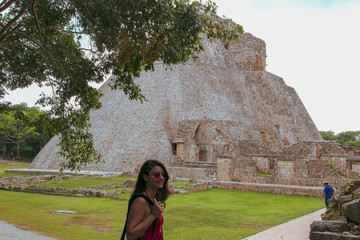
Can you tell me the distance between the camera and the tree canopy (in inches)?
257

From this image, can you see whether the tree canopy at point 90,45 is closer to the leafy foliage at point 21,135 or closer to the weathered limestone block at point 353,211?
the weathered limestone block at point 353,211

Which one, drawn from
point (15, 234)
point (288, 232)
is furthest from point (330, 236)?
point (15, 234)

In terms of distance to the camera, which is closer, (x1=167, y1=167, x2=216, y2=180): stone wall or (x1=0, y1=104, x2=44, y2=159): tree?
(x1=167, y1=167, x2=216, y2=180): stone wall

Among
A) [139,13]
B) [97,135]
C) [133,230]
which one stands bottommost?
[133,230]

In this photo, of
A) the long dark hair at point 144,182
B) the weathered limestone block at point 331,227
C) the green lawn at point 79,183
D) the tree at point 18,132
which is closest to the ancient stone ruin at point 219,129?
the green lawn at point 79,183

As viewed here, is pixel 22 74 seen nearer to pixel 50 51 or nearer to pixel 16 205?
pixel 50 51

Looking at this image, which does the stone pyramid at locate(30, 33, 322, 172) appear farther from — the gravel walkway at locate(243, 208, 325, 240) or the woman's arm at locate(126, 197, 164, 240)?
the woman's arm at locate(126, 197, 164, 240)

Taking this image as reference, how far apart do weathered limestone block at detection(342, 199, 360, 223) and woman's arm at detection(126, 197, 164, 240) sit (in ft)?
10.2

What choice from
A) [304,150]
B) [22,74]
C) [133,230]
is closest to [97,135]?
[304,150]

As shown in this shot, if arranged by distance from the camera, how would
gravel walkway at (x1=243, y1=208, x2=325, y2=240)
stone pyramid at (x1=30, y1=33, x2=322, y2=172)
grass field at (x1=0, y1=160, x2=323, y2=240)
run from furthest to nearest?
1. stone pyramid at (x1=30, y1=33, x2=322, y2=172)
2. grass field at (x1=0, y1=160, x2=323, y2=240)
3. gravel walkway at (x1=243, y1=208, x2=325, y2=240)

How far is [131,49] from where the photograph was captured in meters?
6.56

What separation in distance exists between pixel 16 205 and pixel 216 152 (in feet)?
50.2

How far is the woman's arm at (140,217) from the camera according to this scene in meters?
2.59

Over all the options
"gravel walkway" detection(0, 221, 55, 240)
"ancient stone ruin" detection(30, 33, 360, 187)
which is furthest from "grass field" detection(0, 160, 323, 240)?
"ancient stone ruin" detection(30, 33, 360, 187)
